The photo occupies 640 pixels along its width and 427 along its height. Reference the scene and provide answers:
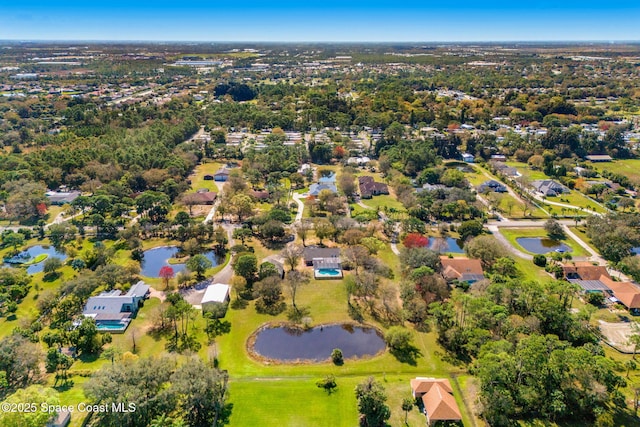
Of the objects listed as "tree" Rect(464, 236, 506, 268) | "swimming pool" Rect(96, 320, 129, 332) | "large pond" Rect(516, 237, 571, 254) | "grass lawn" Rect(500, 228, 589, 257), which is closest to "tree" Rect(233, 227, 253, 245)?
"swimming pool" Rect(96, 320, 129, 332)

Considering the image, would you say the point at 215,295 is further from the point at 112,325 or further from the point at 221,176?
the point at 221,176

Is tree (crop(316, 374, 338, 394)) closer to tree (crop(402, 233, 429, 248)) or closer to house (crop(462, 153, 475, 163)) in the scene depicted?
tree (crop(402, 233, 429, 248))

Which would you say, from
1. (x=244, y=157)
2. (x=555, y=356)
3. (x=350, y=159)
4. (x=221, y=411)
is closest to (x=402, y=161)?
(x=350, y=159)

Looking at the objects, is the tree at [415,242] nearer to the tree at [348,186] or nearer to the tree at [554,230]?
the tree at [348,186]

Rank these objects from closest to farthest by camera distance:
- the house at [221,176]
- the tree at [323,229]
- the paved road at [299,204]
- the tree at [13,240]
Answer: the tree at [13,240] < the tree at [323,229] < the paved road at [299,204] < the house at [221,176]

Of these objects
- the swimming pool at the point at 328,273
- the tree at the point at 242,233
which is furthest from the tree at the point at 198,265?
the swimming pool at the point at 328,273

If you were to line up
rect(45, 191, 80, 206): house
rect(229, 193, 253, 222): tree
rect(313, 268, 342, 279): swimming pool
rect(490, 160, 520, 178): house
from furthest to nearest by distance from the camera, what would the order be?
rect(490, 160, 520, 178): house < rect(45, 191, 80, 206): house < rect(229, 193, 253, 222): tree < rect(313, 268, 342, 279): swimming pool
